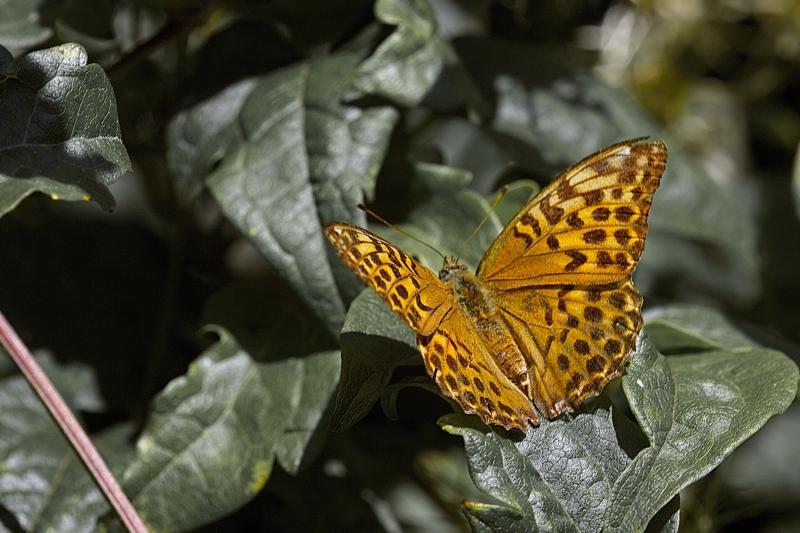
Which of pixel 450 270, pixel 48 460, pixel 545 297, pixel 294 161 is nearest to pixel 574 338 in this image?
pixel 545 297

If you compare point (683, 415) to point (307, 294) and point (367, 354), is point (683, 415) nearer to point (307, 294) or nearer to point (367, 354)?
point (367, 354)

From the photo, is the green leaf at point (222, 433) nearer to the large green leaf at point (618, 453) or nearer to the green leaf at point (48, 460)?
the green leaf at point (48, 460)

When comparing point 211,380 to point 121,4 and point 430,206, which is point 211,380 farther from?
point 121,4

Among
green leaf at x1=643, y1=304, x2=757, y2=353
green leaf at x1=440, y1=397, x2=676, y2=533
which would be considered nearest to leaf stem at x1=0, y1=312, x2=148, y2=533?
green leaf at x1=440, y1=397, x2=676, y2=533

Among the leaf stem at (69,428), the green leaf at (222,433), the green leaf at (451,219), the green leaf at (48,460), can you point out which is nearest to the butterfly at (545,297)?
the green leaf at (451,219)

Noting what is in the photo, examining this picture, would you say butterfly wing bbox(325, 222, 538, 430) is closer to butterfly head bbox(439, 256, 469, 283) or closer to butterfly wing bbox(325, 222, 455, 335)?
butterfly wing bbox(325, 222, 455, 335)

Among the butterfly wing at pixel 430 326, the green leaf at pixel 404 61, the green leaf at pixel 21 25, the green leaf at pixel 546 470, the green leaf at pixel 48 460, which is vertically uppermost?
the green leaf at pixel 21 25

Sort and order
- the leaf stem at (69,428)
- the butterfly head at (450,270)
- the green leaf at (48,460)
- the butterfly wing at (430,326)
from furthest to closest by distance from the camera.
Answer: the green leaf at (48,460) < the butterfly head at (450,270) < the leaf stem at (69,428) < the butterfly wing at (430,326)
